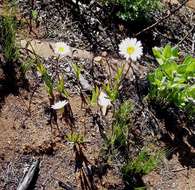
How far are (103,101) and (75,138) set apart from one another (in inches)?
15.9

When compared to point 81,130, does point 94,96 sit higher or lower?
higher

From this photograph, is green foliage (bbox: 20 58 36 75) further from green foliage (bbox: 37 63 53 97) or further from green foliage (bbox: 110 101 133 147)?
green foliage (bbox: 110 101 133 147)

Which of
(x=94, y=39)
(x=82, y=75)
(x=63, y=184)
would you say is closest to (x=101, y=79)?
(x=82, y=75)

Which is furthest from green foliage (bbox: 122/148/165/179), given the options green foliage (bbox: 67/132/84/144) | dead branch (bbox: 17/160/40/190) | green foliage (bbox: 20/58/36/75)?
green foliage (bbox: 20/58/36/75)

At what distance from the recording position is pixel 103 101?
3367 millimetres

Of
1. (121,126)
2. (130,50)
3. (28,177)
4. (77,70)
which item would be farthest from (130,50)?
(28,177)

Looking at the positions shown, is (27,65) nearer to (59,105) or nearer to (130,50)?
(59,105)

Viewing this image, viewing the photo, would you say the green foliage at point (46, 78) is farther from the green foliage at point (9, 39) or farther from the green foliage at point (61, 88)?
the green foliage at point (9, 39)

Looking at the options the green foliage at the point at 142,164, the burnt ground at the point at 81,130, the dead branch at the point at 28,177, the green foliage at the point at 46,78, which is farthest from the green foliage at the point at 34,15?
the green foliage at the point at 142,164

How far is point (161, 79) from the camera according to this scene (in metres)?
3.54

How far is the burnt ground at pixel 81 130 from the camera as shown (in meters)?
3.11

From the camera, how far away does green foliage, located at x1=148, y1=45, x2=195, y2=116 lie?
3.51m

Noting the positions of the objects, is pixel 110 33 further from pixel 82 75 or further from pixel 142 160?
pixel 142 160

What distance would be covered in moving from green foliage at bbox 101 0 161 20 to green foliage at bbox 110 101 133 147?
103cm
